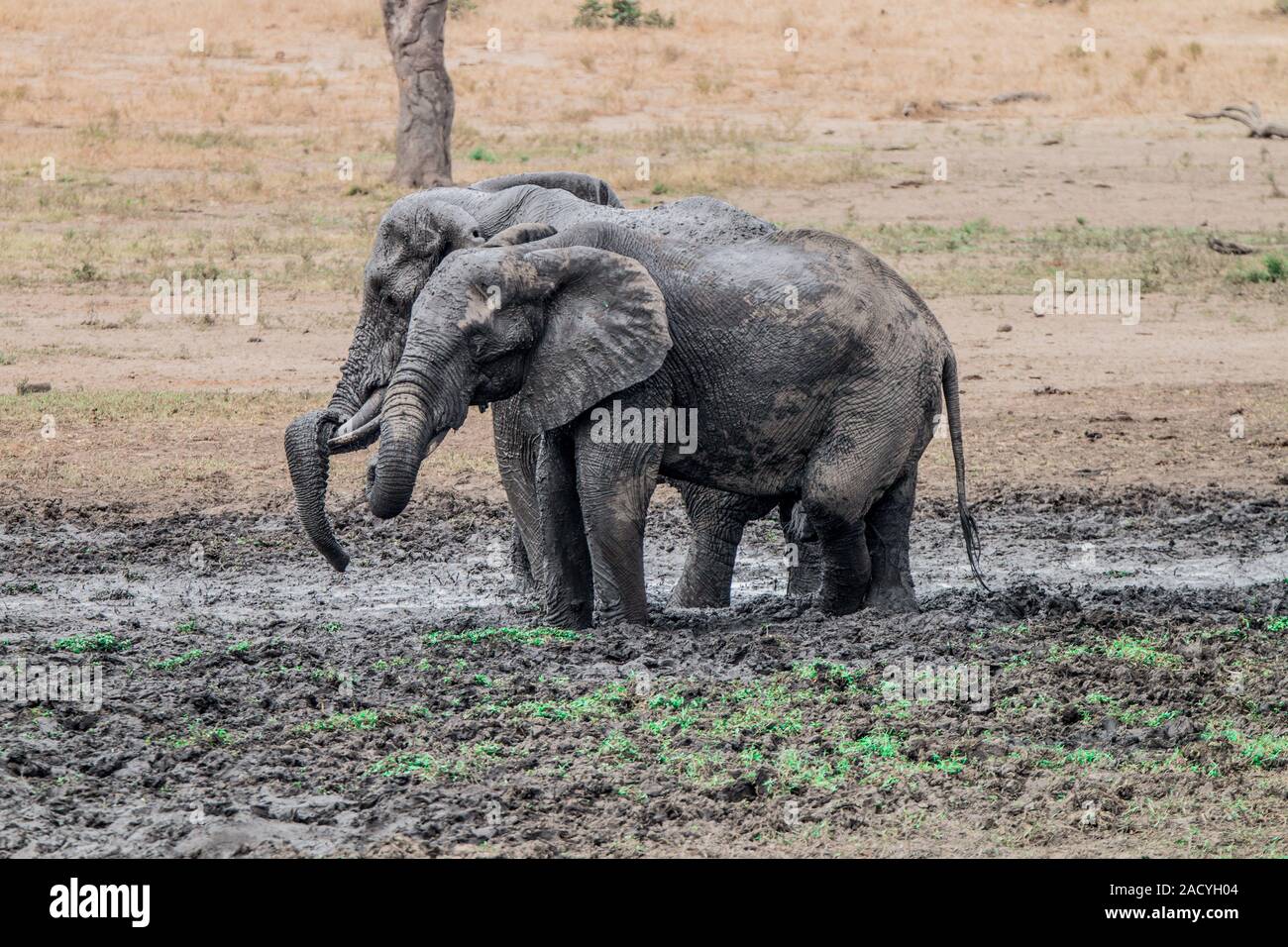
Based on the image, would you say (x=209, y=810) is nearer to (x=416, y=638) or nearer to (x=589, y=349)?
(x=416, y=638)

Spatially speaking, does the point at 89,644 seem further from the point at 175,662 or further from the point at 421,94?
the point at 421,94

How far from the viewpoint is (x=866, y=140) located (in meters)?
27.2

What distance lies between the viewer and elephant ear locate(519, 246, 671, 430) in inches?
318

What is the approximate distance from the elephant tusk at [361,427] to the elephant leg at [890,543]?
2.32 meters

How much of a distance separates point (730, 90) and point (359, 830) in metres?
27.0

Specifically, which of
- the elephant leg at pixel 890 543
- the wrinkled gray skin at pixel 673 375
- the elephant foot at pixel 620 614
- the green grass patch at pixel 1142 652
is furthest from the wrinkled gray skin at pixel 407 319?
the green grass patch at pixel 1142 652

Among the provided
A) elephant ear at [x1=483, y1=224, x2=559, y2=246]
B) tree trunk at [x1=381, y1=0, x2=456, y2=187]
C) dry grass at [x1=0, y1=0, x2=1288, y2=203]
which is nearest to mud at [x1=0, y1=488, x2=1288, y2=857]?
elephant ear at [x1=483, y1=224, x2=559, y2=246]

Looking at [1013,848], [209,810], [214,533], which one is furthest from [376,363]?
[1013,848]

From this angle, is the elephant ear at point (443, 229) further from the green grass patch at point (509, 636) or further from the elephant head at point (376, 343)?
the green grass patch at point (509, 636)

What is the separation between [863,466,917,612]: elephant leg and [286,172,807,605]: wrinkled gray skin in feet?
2.04

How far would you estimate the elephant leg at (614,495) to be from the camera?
320 inches

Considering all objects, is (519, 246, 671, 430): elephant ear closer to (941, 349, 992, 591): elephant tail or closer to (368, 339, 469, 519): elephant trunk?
(368, 339, 469, 519): elephant trunk

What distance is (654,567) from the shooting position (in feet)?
34.6

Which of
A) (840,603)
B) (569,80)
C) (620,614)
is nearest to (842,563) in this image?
(840,603)
